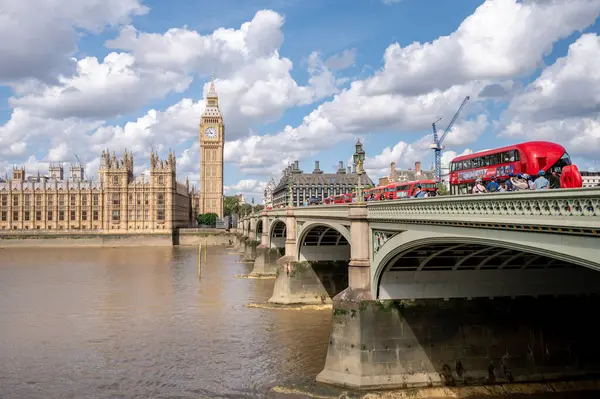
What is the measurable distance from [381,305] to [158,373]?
9.54 m

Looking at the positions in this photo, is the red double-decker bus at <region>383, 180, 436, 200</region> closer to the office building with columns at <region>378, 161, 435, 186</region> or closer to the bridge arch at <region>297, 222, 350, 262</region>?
the bridge arch at <region>297, 222, 350, 262</region>

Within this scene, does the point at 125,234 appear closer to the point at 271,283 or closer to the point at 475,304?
the point at 271,283

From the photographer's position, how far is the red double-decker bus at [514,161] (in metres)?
23.8

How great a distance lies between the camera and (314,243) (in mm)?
42125

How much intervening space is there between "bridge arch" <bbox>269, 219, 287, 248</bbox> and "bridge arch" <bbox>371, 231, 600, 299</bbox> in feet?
116

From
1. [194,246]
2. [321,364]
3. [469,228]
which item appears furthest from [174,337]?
[194,246]

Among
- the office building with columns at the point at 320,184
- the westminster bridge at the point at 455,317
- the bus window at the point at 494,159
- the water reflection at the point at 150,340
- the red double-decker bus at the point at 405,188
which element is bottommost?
the water reflection at the point at 150,340

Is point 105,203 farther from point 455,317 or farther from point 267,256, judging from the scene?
point 455,317

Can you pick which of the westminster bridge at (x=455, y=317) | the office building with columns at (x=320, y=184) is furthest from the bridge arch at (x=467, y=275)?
the office building with columns at (x=320, y=184)

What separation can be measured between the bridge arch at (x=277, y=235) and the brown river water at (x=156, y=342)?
26.5ft

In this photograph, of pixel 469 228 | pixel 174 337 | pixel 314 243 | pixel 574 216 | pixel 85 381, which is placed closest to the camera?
pixel 574 216

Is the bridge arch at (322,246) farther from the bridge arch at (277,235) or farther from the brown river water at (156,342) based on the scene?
the bridge arch at (277,235)

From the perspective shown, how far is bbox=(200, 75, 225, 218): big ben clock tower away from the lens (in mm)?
156000

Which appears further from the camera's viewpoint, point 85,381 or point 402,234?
point 85,381
